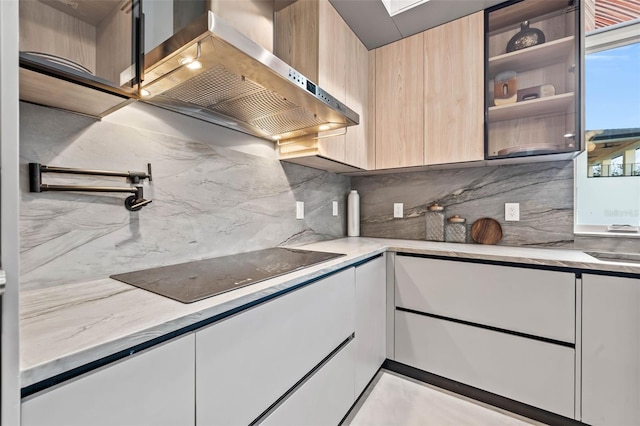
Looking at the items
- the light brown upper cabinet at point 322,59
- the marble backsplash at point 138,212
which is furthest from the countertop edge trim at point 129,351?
the light brown upper cabinet at point 322,59

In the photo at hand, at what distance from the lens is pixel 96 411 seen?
52cm

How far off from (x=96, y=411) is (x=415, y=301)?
1612 mm

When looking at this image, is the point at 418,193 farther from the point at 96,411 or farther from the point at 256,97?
the point at 96,411

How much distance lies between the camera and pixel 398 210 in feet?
7.86

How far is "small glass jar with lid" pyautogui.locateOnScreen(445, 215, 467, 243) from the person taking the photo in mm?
2094

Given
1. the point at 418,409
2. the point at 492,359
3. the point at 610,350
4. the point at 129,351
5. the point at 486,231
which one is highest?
the point at 486,231

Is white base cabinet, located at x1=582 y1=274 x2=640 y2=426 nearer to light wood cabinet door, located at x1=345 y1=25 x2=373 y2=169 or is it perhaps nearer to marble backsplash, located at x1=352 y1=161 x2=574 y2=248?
marble backsplash, located at x1=352 y1=161 x2=574 y2=248

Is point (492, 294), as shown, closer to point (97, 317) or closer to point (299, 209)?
point (299, 209)

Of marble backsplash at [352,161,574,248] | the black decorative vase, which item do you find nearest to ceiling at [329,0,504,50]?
the black decorative vase

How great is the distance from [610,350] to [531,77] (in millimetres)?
1595

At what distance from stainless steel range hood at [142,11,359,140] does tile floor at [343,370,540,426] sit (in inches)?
61.8

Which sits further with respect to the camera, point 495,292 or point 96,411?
point 495,292

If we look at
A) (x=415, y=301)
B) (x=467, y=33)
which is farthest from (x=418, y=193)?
(x=467, y=33)

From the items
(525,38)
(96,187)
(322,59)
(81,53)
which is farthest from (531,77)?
(96,187)
